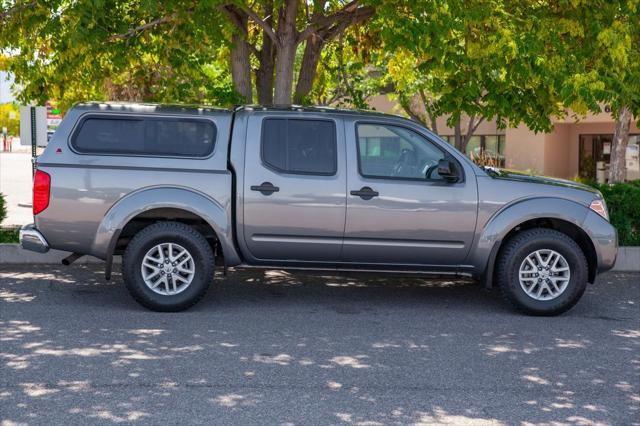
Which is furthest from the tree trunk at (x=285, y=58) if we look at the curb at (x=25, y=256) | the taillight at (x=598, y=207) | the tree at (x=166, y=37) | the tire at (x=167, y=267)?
the taillight at (x=598, y=207)

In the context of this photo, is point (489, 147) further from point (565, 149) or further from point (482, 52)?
point (482, 52)

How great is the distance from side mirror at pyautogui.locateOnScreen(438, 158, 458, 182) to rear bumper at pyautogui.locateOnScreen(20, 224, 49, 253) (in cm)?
371

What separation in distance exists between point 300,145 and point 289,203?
59cm

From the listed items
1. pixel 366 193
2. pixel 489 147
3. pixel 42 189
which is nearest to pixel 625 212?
pixel 366 193

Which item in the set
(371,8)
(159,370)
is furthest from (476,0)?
(159,370)

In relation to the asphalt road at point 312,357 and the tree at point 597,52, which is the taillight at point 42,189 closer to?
the asphalt road at point 312,357

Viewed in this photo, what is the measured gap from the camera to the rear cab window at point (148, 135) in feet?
26.6

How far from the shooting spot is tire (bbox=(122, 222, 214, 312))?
7.92 meters

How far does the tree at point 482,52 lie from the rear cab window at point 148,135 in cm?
291

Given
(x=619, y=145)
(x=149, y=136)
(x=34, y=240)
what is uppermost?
(x=619, y=145)

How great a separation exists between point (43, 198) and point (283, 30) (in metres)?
5.25

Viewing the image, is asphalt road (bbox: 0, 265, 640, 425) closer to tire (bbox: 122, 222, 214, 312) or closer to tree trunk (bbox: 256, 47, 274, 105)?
tire (bbox: 122, 222, 214, 312)

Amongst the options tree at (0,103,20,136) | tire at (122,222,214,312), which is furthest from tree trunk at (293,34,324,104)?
tree at (0,103,20,136)

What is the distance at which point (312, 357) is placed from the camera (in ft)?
21.1
